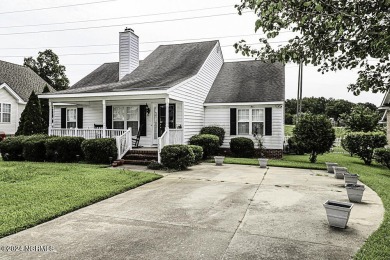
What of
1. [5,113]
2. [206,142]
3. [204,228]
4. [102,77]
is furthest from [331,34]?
[5,113]

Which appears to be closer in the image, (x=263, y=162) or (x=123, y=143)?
(x=263, y=162)

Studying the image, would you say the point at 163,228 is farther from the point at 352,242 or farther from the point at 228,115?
the point at 228,115

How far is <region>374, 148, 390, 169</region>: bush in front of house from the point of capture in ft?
43.5

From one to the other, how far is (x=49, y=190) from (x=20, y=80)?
24.1m

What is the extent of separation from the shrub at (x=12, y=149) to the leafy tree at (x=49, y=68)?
2978cm

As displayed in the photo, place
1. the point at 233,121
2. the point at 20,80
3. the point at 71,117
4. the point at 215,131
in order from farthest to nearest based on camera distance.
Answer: the point at 20,80, the point at 71,117, the point at 233,121, the point at 215,131

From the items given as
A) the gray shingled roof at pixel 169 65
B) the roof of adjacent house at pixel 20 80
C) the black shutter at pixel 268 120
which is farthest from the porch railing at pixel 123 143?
the roof of adjacent house at pixel 20 80

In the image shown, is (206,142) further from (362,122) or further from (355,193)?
(362,122)

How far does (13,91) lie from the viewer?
2186 centimetres

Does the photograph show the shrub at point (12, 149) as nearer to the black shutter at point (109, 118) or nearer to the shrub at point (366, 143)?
the black shutter at point (109, 118)

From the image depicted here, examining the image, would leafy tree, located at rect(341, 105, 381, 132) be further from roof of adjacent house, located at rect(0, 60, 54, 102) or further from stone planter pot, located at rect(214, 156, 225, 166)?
roof of adjacent house, located at rect(0, 60, 54, 102)

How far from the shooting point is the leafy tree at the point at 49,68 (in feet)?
130

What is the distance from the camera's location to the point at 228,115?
1593 cm

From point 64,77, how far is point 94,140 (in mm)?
33955
